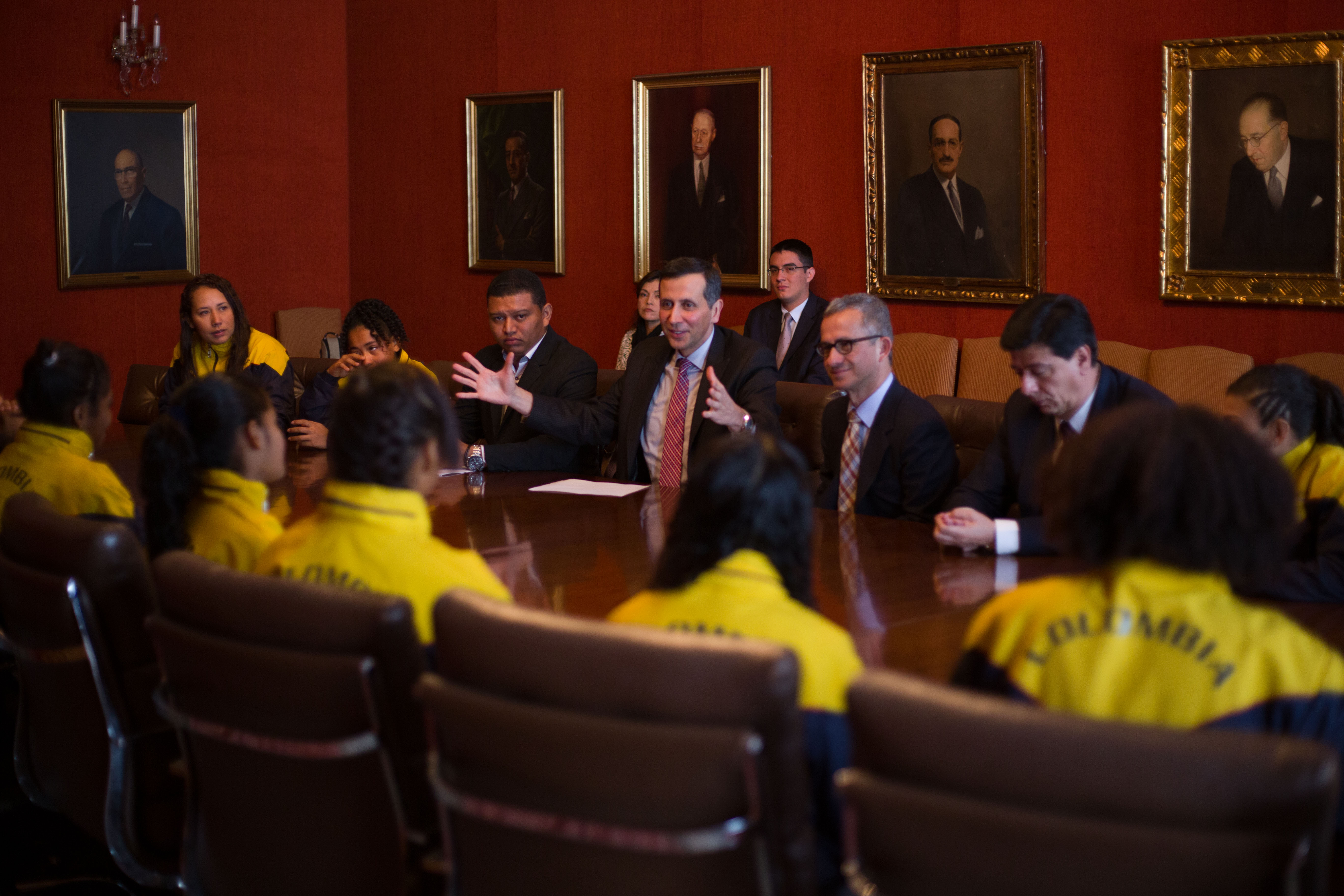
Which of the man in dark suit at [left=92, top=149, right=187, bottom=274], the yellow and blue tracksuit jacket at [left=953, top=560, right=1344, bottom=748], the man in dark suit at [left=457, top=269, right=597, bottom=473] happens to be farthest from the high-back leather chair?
the man in dark suit at [left=92, top=149, right=187, bottom=274]

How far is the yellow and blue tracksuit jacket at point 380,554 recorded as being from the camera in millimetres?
2209

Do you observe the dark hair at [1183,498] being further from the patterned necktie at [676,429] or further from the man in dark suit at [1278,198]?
the man in dark suit at [1278,198]

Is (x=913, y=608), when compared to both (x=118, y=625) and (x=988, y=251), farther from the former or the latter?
(x=988, y=251)

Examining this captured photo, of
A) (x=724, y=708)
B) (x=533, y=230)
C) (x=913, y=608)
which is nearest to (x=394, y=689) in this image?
(x=724, y=708)

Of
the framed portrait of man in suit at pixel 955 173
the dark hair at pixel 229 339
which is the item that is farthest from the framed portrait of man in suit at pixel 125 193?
the framed portrait of man in suit at pixel 955 173

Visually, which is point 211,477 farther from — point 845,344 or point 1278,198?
point 1278,198

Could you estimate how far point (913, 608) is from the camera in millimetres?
2656

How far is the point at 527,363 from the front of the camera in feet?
16.9

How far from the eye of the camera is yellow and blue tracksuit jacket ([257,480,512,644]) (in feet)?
7.25

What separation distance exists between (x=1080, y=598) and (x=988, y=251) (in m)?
5.31

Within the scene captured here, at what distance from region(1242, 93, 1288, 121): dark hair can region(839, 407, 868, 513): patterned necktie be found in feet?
9.82

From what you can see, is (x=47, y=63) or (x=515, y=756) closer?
(x=515, y=756)

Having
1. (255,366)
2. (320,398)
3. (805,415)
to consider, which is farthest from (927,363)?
(255,366)

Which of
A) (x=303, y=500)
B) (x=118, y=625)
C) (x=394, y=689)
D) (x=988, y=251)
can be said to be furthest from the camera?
(x=988, y=251)
